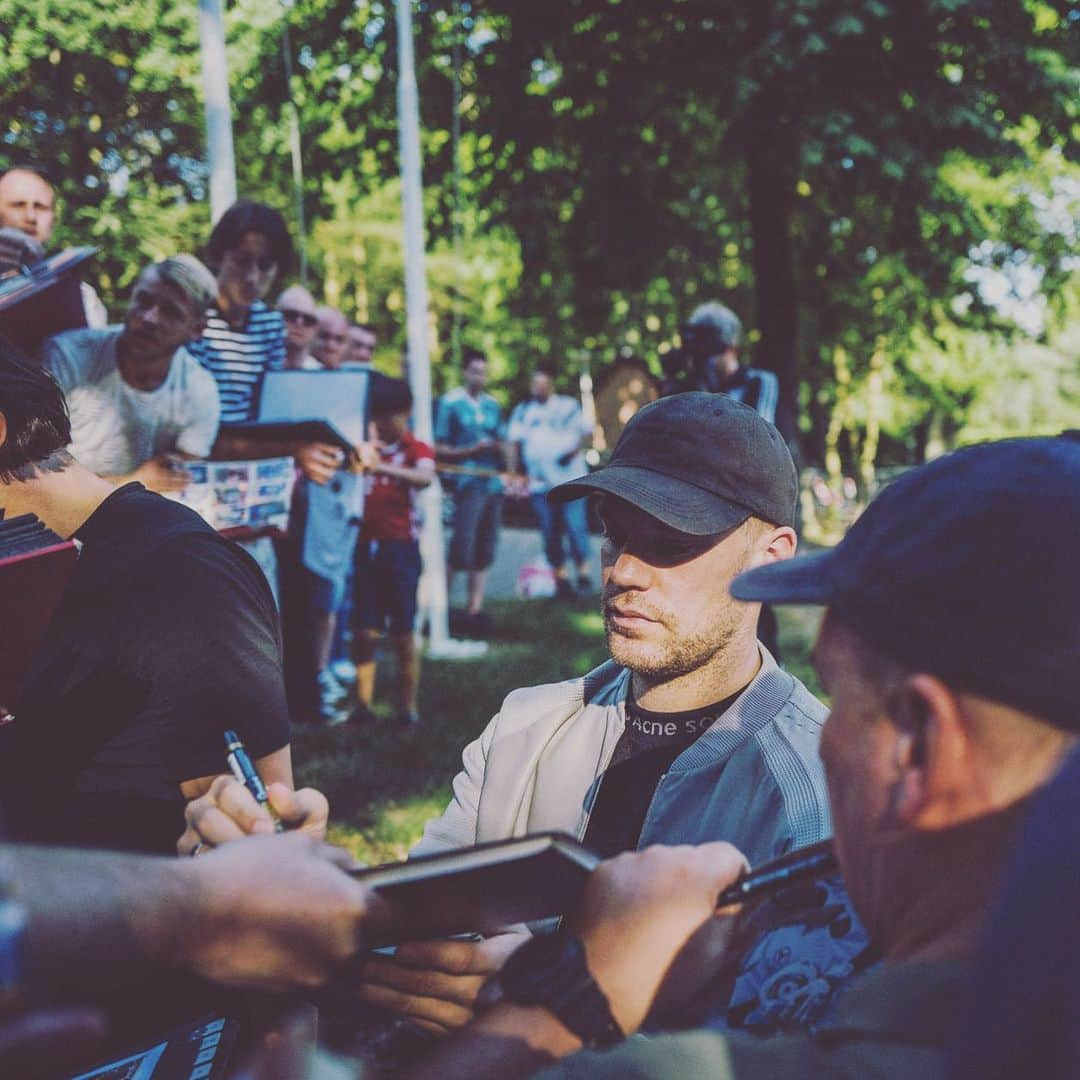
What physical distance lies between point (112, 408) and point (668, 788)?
2601mm

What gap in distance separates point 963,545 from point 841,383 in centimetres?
2532

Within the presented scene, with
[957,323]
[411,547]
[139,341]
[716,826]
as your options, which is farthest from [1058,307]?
[716,826]

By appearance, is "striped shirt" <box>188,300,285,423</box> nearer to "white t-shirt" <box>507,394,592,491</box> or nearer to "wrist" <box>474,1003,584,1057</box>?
"wrist" <box>474,1003,584,1057</box>

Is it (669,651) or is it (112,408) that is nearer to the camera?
Answer: (669,651)

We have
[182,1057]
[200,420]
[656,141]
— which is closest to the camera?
[182,1057]

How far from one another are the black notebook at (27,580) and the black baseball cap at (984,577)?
1.10 m

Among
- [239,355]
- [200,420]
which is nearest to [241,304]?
[239,355]

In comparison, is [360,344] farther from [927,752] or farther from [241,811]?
[927,752]

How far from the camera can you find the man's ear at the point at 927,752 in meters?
0.96

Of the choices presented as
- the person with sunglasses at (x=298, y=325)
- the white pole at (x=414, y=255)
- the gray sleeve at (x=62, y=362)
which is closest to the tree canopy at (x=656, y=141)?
the white pole at (x=414, y=255)

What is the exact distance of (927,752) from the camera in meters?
0.98

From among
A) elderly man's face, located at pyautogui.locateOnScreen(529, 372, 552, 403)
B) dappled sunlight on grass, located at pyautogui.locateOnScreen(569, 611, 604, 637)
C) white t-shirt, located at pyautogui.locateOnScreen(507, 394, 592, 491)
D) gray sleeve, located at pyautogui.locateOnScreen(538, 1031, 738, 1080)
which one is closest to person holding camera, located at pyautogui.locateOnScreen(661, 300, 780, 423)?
dappled sunlight on grass, located at pyautogui.locateOnScreen(569, 611, 604, 637)

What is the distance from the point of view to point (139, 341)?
150 inches

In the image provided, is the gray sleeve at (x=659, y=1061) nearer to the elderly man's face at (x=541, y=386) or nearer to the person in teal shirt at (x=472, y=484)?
the person in teal shirt at (x=472, y=484)
